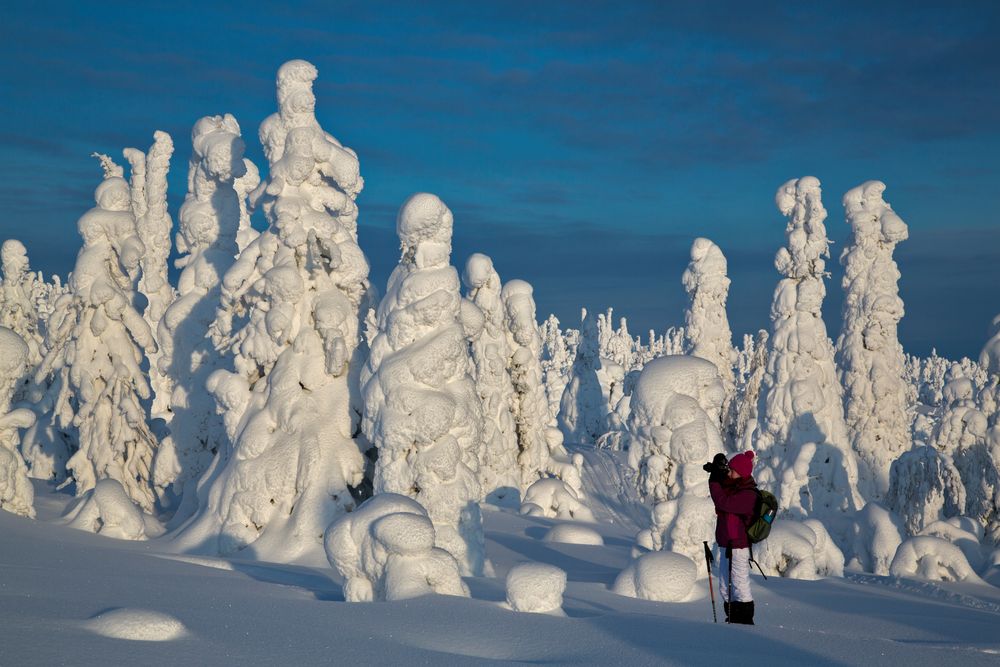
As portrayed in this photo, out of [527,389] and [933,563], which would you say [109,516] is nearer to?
[933,563]

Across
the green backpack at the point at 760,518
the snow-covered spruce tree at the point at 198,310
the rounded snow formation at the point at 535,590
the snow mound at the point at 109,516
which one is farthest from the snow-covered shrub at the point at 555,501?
the green backpack at the point at 760,518

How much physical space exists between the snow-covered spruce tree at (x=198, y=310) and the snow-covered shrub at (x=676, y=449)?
11456 mm

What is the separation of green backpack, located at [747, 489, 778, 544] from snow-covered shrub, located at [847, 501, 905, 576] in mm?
12943

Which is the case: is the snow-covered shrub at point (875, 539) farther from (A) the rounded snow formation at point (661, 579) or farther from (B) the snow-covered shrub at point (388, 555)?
(B) the snow-covered shrub at point (388, 555)

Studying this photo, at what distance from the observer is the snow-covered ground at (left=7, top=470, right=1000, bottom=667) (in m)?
6.18

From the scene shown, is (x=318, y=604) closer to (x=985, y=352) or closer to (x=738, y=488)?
(x=738, y=488)

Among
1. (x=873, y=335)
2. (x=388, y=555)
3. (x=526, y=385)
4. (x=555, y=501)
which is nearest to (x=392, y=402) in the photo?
(x=388, y=555)

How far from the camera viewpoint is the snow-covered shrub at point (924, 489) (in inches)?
911

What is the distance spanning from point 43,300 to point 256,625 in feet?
406

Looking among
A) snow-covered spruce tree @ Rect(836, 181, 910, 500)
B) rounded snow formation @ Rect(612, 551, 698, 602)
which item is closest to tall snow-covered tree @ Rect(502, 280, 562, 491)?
snow-covered spruce tree @ Rect(836, 181, 910, 500)

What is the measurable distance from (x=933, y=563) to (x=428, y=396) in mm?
10281

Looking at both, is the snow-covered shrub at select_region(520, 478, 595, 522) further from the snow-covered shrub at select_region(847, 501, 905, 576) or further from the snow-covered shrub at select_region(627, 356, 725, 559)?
the snow-covered shrub at select_region(627, 356, 725, 559)

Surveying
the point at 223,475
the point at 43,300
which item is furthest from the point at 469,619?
the point at 43,300

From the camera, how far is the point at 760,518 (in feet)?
29.7
